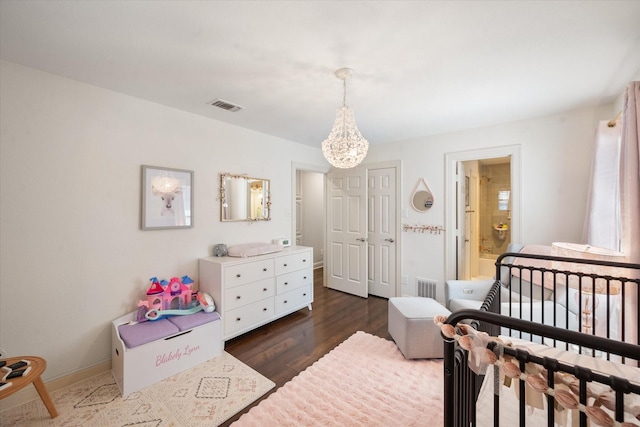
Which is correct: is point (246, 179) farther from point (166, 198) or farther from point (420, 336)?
point (420, 336)

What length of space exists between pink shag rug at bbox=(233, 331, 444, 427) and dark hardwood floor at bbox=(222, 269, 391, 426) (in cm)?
16

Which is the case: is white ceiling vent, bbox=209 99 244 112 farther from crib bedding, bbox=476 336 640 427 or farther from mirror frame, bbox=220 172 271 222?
crib bedding, bbox=476 336 640 427

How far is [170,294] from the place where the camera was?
243 cm

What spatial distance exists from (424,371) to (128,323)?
8.42 feet

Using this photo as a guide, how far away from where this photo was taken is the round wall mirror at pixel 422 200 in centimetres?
363

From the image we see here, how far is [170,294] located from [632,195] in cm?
348

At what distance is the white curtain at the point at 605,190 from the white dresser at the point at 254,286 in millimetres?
2954

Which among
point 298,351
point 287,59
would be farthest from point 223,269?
point 287,59

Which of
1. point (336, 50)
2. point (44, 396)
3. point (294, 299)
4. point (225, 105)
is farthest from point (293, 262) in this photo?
point (336, 50)

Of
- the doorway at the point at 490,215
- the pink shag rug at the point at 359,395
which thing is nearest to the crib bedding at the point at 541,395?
the pink shag rug at the point at 359,395

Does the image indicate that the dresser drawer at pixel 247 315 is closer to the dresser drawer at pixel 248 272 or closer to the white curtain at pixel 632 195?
the dresser drawer at pixel 248 272

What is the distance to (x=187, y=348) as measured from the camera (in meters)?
2.22

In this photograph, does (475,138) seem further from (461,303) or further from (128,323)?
(128,323)

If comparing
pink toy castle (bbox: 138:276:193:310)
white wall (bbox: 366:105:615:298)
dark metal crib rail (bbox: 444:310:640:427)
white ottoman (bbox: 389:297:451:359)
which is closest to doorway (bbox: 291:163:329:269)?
white wall (bbox: 366:105:615:298)
